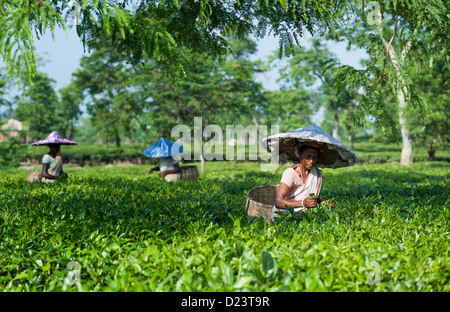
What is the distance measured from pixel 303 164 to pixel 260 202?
1.19m

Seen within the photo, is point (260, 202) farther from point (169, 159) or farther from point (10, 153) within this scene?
point (10, 153)

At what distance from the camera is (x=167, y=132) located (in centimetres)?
2019

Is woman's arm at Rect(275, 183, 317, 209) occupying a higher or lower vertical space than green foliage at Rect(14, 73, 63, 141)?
lower

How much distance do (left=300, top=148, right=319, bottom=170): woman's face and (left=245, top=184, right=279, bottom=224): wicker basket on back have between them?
727mm

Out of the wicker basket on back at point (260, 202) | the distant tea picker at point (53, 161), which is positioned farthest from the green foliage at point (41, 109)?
the wicker basket on back at point (260, 202)

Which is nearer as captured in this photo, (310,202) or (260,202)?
(310,202)

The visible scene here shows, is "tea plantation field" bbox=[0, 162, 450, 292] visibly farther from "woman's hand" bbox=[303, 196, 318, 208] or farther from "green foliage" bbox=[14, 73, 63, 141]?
"green foliage" bbox=[14, 73, 63, 141]

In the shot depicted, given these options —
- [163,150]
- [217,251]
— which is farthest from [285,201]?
[163,150]

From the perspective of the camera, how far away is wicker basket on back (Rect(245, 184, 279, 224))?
4113mm

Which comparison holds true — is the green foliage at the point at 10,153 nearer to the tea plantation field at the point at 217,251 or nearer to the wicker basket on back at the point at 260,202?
the tea plantation field at the point at 217,251

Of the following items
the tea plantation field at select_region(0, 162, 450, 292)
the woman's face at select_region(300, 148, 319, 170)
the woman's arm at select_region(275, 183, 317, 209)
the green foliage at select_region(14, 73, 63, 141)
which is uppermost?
the green foliage at select_region(14, 73, 63, 141)

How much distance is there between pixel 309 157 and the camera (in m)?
4.38

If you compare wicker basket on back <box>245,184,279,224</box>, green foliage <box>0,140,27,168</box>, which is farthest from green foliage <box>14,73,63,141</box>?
wicker basket on back <box>245,184,279,224</box>
